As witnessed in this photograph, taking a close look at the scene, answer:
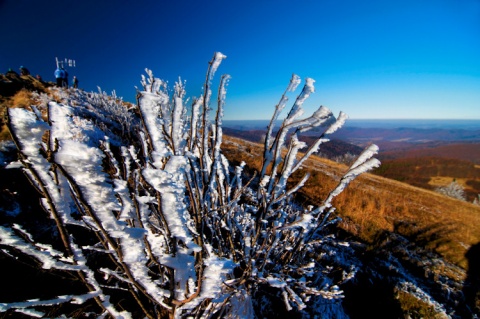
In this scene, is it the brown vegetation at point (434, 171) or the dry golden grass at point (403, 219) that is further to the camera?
the brown vegetation at point (434, 171)

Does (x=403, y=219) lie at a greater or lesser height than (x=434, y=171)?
greater

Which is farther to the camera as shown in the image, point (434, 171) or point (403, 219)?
point (434, 171)

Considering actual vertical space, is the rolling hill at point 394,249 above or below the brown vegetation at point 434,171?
above

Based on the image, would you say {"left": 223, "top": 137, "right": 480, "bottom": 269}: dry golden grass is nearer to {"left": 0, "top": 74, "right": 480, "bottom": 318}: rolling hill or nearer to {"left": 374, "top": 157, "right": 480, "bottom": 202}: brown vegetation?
{"left": 0, "top": 74, "right": 480, "bottom": 318}: rolling hill

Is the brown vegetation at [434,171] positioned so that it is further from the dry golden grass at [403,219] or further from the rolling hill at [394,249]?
the rolling hill at [394,249]

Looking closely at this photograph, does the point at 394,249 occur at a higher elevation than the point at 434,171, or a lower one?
higher

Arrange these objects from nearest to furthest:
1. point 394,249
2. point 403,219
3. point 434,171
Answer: point 394,249 < point 403,219 < point 434,171

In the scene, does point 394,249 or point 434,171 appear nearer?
point 394,249

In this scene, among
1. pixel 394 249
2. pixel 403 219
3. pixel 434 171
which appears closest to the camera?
pixel 394 249

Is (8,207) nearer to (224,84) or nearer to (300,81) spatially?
(224,84)

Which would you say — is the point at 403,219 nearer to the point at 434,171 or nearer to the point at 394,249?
the point at 394,249

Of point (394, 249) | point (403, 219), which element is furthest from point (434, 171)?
point (394, 249)

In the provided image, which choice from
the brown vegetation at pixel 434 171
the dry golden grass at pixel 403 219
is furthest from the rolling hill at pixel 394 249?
the brown vegetation at pixel 434 171

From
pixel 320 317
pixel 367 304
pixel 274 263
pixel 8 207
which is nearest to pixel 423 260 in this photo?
pixel 367 304
